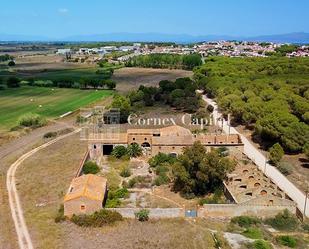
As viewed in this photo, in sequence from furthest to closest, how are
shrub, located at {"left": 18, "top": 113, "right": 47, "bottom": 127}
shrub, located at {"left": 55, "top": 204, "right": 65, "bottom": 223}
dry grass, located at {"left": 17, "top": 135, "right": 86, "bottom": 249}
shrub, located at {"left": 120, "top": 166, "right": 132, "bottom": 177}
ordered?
shrub, located at {"left": 18, "top": 113, "right": 47, "bottom": 127}
shrub, located at {"left": 120, "top": 166, "right": 132, "bottom": 177}
shrub, located at {"left": 55, "top": 204, "right": 65, "bottom": 223}
dry grass, located at {"left": 17, "top": 135, "right": 86, "bottom": 249}

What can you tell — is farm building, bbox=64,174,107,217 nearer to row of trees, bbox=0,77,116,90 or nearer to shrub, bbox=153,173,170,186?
shrub, bbox=153,173,170,186

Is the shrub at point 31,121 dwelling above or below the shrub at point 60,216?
below

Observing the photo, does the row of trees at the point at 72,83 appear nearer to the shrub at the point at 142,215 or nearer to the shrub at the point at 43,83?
the shrub at the point at 43,83

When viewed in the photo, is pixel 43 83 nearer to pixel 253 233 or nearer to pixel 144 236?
pixel 144 236

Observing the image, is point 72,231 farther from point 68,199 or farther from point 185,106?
point 185,106

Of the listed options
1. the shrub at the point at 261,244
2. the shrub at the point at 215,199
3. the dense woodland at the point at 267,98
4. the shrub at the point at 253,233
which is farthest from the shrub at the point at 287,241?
the dense woodland at the point at 267,98

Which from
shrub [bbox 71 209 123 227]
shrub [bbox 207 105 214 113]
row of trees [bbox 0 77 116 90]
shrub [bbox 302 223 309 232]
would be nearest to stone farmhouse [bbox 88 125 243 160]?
shrub [bbox 71 209 123 227]
